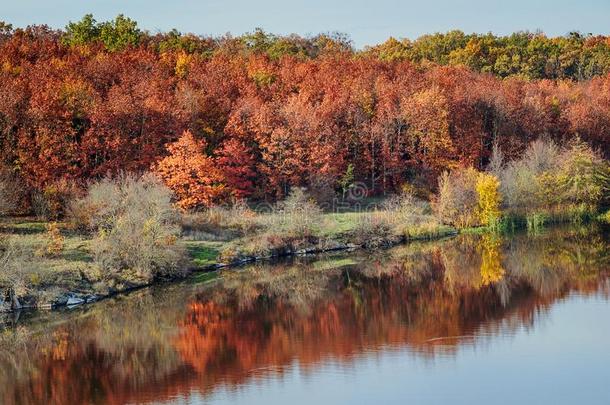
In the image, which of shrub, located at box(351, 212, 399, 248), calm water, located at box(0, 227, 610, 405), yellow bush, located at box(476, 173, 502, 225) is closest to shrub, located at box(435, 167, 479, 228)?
yellow bush, located at box(476, 173, 502, 225)

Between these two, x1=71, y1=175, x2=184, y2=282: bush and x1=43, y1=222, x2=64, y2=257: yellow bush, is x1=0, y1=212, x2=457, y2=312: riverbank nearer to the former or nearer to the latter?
x1=43, y1=222, x2=64, y2=257: yellow bush

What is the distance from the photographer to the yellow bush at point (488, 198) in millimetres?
54219

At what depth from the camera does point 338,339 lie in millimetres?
31578

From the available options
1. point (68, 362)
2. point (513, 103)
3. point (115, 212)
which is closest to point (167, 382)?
point (68, 362)

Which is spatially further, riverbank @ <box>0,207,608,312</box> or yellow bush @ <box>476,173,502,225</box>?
yellow bush @ <box>476,173,502,225</box>

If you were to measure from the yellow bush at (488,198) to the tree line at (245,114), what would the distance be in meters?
9.31

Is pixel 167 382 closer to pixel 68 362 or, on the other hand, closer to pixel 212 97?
pixel 68 362

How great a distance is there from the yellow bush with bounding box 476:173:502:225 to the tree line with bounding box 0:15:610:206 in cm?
931

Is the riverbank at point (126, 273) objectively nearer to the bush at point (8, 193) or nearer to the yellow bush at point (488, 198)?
the bush at point (8, 193)

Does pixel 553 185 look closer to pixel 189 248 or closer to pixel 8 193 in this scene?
pixel 189 248

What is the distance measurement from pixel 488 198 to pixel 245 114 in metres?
17.3

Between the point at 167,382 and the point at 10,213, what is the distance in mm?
23907

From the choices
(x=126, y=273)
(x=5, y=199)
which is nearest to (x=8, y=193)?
(x=5, y=199)

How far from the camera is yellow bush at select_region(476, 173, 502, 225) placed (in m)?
54.2
